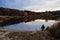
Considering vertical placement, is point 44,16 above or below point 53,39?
below

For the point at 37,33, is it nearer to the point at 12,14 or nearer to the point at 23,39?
the point at 23,39

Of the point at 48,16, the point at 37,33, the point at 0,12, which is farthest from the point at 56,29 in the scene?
the point at 48,16

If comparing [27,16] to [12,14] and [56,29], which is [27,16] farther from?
[56,29]

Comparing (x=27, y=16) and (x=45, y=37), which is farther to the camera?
(x=27, y=16)

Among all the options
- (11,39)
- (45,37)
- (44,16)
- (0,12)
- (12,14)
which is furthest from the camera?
(44,16)

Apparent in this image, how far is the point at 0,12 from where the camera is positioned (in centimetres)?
5816

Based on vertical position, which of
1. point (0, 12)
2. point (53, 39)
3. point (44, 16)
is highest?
point (53, 39)

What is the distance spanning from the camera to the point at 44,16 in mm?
67688

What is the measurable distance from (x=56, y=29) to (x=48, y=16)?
1874 inches

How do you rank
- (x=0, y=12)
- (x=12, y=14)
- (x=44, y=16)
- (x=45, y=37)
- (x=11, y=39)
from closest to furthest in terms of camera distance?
(x=11, y=39)
(x=45, y=37)
(x=0, y=12)
(x=12, y=14)
(x=44, y=16)

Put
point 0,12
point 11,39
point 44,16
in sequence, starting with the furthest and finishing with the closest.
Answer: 1. point 44,16
2. point 0,12
3. point 11,39

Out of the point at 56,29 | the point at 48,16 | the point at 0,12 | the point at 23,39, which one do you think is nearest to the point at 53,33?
the point at 56,29

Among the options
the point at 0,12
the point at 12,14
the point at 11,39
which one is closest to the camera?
the point at 11,39

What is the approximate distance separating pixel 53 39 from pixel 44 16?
50.6 m
